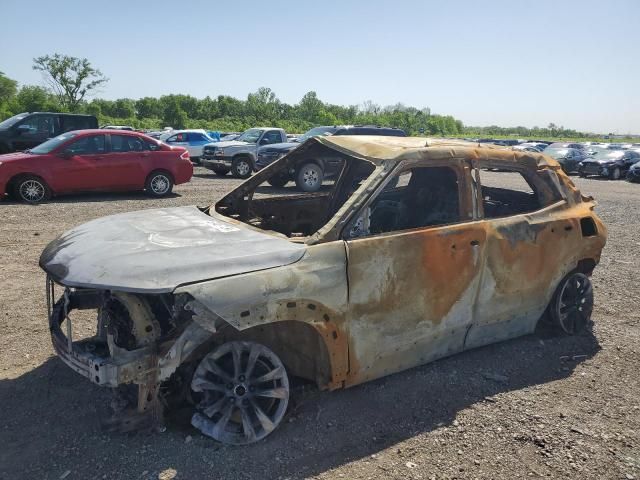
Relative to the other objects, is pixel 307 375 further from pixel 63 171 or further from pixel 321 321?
pixel 63 171

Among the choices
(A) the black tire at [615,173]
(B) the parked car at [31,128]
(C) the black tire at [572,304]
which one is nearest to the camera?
(C) the black tire at [572,304]

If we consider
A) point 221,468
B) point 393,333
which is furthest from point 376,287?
point 221,468

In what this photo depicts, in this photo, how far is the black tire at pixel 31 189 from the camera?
1076 cm

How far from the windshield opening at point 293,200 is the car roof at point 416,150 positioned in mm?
268

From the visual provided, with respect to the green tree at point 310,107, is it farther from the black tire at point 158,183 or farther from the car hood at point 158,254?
the car hood at point 158,254

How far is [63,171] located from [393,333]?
9910 millimetres

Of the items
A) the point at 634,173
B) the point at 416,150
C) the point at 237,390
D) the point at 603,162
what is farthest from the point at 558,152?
the point at 237,390

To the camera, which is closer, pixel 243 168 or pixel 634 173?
pixel 243 168

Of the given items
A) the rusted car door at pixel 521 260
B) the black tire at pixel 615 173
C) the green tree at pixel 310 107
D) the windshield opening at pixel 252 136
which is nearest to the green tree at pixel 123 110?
the green tree at pixel 310 107

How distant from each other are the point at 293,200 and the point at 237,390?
2.40 m

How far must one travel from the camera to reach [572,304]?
4.71 m

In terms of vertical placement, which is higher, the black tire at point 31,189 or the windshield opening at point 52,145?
the windshield opening at point 52,145

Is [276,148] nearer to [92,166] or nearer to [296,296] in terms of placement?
[92,166]

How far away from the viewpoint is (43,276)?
6082 mm
